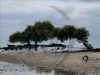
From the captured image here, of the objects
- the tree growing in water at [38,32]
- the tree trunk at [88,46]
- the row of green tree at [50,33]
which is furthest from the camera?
the tree growing in water at [38,32]

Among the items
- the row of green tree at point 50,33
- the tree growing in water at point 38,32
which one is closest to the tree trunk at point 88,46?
the row of green tree at point 50,33

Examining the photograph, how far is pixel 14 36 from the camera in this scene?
445ft

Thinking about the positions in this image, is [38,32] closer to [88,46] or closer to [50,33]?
[50,33]

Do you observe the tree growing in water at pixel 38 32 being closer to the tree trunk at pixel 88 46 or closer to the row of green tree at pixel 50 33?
the row of green tree at pixel 50 33

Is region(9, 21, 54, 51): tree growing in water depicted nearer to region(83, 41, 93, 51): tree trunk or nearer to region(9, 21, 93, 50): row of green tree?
region(9, 21, 93, 50): row of green tree

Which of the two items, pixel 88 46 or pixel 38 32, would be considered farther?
pixel 38 32

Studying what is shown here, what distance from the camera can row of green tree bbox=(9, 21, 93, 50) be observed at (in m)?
107

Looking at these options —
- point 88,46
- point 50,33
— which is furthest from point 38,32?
point 88,46

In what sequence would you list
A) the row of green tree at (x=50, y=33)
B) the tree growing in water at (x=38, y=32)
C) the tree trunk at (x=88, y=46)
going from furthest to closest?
the tree growing in water at (x=38, y=32), the row of green tree at (x=50, y=33), the tree trunk at (x=88, y=46)

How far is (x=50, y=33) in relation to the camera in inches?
4422

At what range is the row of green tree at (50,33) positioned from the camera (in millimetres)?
107188

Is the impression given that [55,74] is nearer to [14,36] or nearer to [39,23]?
[39,23]

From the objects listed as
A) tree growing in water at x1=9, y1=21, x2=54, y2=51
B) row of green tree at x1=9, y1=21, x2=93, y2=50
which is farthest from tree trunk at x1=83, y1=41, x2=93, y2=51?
tree growing in water at x1=9, y1=21, x2=54, y2=51

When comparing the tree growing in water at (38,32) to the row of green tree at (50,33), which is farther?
the tree growing in water at (38,32)
